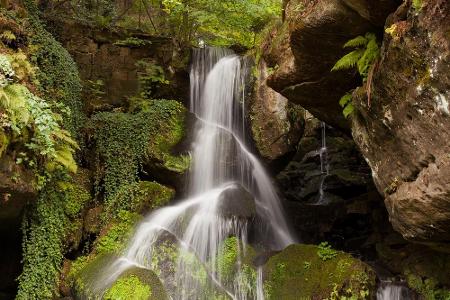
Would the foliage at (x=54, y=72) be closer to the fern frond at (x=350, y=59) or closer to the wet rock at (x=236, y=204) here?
the wet rock at (x=236, y=204)

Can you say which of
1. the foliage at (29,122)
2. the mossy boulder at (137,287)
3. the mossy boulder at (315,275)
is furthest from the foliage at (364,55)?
the foliage at (29,122)

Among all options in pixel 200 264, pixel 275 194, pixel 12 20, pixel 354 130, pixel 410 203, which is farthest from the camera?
pixel 275 194

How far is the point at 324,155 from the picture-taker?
1357cm

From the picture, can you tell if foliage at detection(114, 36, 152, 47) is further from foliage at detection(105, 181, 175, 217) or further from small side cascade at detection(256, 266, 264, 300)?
small side cascade at detection(256, 266, 264, 300)

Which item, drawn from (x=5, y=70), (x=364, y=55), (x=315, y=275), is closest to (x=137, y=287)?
(x=315, y=275)

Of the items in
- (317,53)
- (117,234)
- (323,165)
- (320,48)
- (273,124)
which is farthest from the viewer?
(323,165)

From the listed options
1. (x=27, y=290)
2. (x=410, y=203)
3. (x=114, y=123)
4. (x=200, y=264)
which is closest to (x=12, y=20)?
(x=114, y=123)

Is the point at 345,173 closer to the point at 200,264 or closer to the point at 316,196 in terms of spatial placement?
the point at 316,196

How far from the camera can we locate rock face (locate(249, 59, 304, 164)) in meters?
11.8

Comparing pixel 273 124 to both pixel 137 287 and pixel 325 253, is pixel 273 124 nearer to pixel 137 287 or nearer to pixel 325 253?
pixel 325 253

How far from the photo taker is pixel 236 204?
31.3 feet

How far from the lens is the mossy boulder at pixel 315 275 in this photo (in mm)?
7496

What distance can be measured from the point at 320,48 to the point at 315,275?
13.3 ft

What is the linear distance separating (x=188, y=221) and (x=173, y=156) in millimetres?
2127
